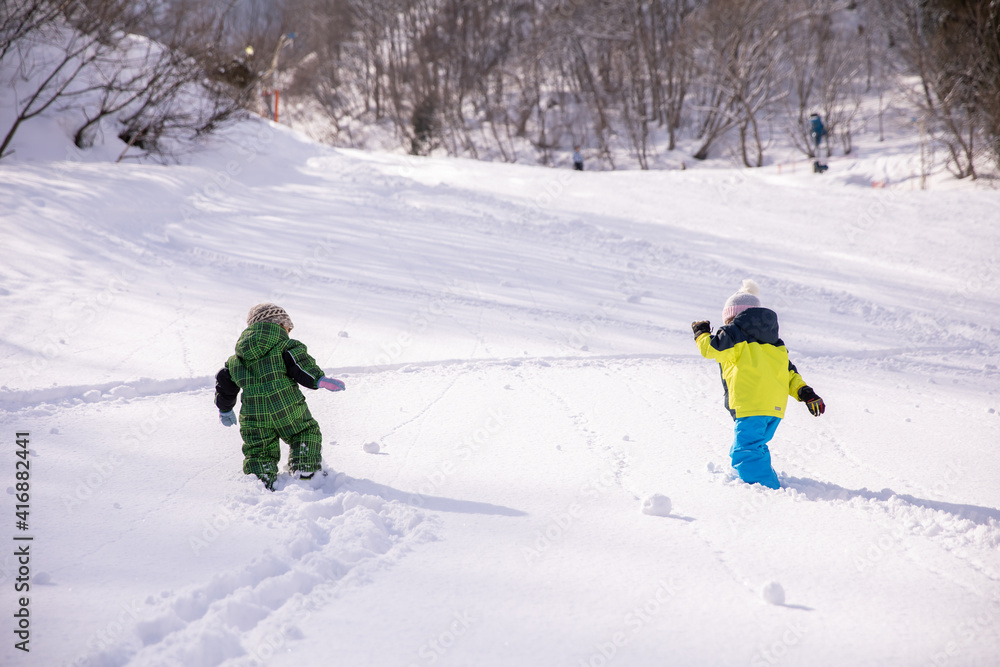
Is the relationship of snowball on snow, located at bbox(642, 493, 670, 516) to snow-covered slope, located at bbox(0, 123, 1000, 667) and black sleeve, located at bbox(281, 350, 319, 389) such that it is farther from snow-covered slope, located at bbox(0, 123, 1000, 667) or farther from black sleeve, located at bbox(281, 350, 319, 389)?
black sleeve, located at bbox(281, 350, 319, 389)

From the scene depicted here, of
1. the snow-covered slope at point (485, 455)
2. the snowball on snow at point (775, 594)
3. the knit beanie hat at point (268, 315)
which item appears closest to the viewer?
the snow-covered slope at point (485, 455)

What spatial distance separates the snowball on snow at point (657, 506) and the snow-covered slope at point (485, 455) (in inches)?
3.1

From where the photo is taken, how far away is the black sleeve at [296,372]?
10.1ft

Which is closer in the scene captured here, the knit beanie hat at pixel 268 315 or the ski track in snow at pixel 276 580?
the ski track in snow at pixel 276 580

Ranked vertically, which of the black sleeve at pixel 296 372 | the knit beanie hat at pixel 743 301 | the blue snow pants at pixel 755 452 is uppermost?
the knit beanie hat at pixel 743 301

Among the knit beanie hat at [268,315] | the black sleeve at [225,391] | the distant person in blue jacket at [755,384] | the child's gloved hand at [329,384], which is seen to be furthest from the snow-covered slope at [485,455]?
the knit beanie hat at [268,315]

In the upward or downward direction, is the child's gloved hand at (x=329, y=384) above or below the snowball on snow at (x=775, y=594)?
above

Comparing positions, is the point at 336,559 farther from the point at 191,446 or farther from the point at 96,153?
the point at 96,153

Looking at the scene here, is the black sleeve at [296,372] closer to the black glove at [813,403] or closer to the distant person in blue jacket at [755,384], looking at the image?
Result: the distant person in blue jacket at [755,384]

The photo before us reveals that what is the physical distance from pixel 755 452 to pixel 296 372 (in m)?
2.35

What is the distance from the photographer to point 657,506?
283 centimetres

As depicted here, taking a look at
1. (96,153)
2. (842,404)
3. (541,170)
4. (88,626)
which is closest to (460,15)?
(541,170)

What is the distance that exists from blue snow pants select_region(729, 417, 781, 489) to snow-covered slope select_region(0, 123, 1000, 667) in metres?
0.10

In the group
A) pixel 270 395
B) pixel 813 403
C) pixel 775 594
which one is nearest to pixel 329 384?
pixel 270 395
